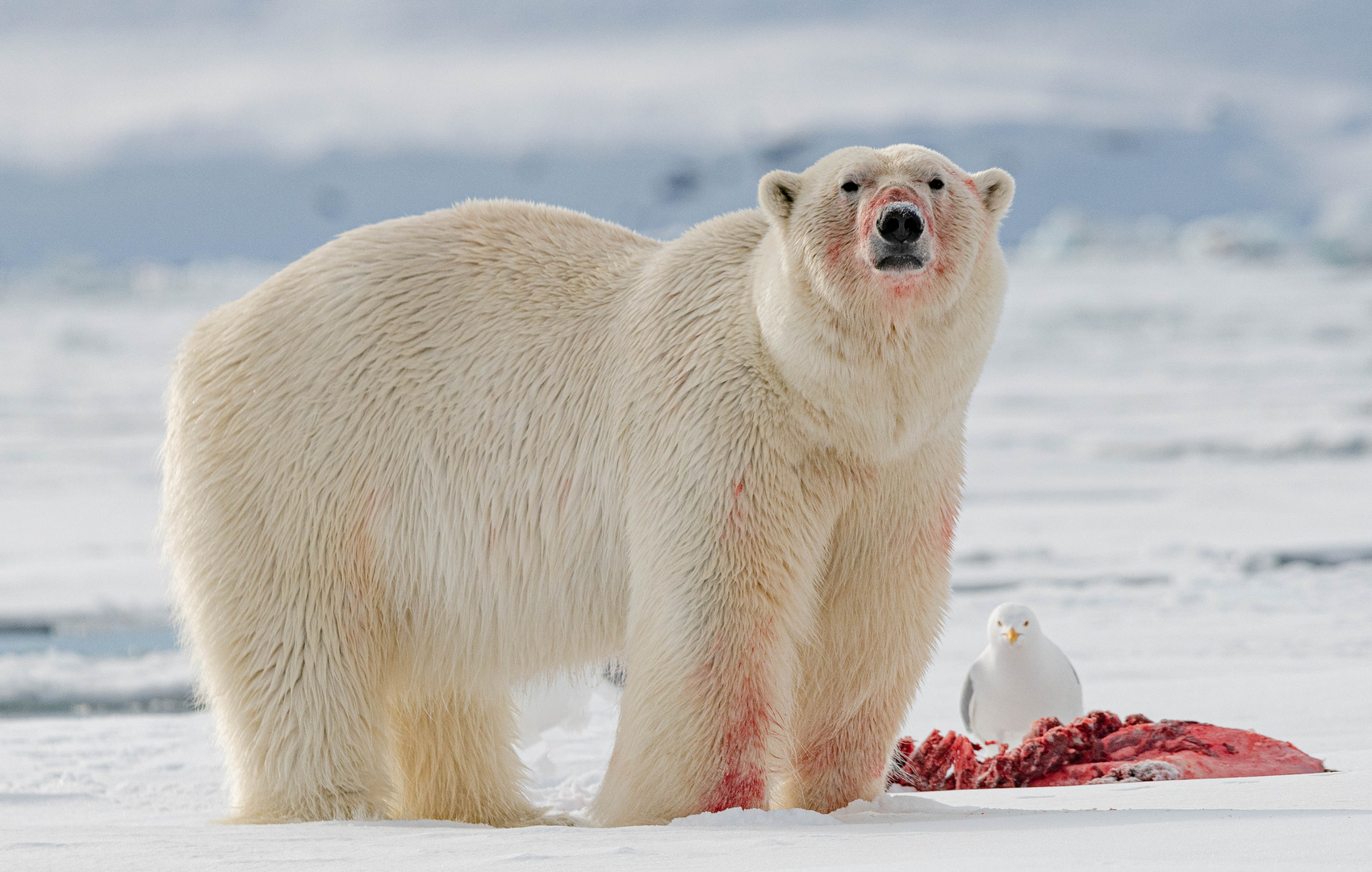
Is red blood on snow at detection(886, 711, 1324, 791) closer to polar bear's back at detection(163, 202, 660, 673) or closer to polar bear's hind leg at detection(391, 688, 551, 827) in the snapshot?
polar bear's hind leg at detection(391, 688, 551, 827)

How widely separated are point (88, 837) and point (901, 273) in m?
2.01

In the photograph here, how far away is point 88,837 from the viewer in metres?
2.82

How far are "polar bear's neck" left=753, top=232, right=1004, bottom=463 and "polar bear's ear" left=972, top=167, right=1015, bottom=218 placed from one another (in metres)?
0.19

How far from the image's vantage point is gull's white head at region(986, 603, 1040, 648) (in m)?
4.77

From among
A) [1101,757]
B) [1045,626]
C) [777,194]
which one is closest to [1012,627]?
[1101,757]

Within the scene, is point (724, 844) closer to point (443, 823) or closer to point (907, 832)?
point (907, 832)

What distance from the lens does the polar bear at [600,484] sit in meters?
3.16

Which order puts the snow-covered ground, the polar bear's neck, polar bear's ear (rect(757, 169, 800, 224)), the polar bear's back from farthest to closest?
the polar bear's back < polar bear's ear (rect(757, 169, 800, 224)) < the polar bear's neck < the snow-covered ground

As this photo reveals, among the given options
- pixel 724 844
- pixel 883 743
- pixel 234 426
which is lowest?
pixel 724 844

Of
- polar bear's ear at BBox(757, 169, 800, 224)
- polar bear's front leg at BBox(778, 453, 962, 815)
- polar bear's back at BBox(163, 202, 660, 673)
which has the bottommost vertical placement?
polar bear's front leg at BBox(778, 453, 962, 815)

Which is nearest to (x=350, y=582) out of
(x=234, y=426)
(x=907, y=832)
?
(x=234, y=426)

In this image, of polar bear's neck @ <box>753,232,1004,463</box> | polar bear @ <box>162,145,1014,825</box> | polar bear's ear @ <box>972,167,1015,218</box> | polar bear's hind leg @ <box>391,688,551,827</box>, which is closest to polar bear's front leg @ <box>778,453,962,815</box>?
polar bear @ <box>162,145,1014,825</box>

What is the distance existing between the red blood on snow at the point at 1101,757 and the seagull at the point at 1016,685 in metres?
0.33

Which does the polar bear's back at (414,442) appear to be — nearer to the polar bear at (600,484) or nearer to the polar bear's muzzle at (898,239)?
the polar bear at (600,484)
